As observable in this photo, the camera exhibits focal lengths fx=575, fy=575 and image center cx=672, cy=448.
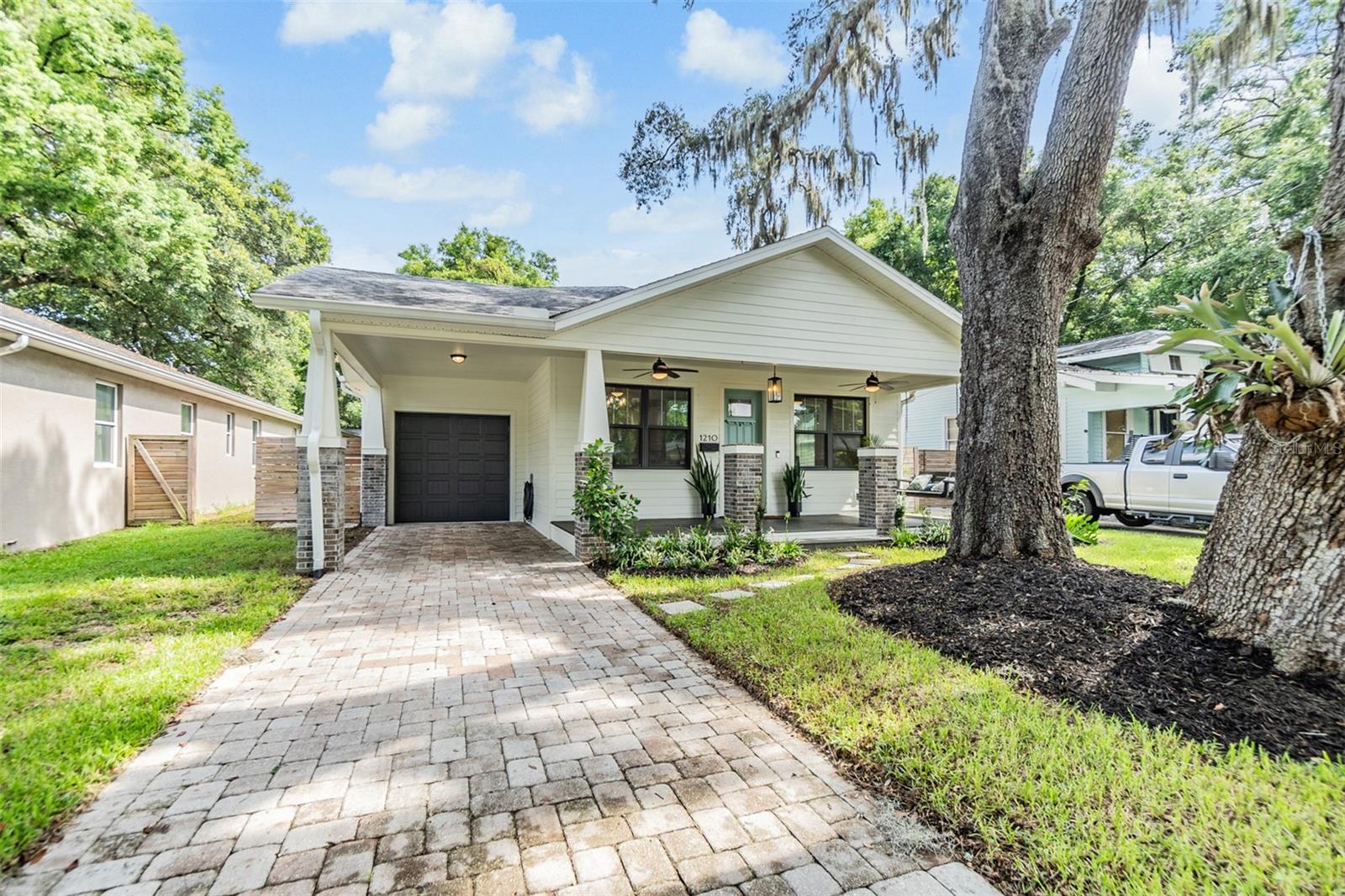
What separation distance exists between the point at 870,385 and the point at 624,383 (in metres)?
4.38

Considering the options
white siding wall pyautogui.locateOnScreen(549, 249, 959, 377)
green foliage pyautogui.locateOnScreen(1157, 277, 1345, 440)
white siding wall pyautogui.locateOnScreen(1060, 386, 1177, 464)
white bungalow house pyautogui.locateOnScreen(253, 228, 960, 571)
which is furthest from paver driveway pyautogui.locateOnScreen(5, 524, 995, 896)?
white siding wall pyautogui.locateOnScreen(1060, 386, 1177, 464)

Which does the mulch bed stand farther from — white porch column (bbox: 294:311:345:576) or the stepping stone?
white porch column (bbox: 294:311:345:576)

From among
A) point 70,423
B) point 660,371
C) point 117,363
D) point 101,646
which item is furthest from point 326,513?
point 117,363

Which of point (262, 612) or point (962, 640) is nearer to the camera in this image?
point (962, 640)

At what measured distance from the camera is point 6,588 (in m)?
5.36

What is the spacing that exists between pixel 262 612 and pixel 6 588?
9.77 feet

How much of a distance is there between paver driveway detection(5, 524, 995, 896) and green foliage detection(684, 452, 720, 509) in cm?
495

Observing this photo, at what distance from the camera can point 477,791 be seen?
226 centimetres

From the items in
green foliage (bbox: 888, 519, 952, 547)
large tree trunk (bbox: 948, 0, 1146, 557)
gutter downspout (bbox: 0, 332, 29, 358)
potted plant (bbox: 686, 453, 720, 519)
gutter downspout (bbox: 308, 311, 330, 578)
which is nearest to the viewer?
large tree trunk (bbox: 948, 0, 1146, 557)

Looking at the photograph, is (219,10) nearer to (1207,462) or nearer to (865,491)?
(865,491)

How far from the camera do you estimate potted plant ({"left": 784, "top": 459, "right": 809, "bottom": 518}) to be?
9.96m

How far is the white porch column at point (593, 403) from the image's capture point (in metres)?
6.95

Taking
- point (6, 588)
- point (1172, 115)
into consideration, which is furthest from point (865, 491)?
point (1172, 115)

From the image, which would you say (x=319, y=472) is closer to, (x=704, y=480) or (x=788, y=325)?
(x=704, y=480)
